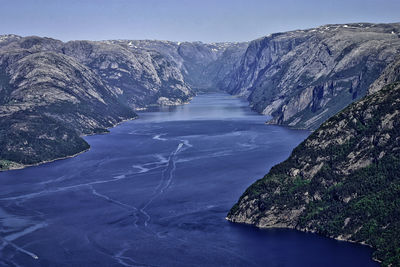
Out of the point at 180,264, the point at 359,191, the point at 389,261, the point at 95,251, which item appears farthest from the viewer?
the point at 359,191

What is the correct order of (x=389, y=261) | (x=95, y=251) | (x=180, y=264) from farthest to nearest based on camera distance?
(x=95, y=251) → (x=180, y=264) → (x=389, y=261)

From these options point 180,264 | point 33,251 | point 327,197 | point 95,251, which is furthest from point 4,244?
point 327,197

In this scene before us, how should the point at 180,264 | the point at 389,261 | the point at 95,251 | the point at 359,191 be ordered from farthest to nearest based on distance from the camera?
the point at 359,191
the point at 95,251
the point at 180,264
the point at 389,261

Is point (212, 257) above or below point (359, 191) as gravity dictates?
below

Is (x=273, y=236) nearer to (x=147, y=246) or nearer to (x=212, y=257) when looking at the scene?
(x=212, y=257)

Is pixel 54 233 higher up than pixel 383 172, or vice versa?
pixel 383 172

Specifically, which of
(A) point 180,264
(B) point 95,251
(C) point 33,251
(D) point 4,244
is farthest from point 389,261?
(D) point 4,244

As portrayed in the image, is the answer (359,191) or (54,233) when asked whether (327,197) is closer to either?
(359,191)

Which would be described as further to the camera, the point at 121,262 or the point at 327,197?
the point at 327,197

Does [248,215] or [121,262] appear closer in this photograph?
[121,262]
